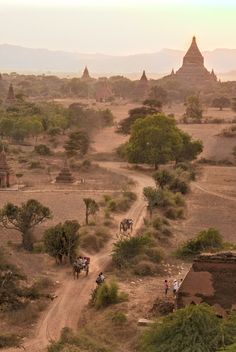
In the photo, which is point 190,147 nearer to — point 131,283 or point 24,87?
point 131,283

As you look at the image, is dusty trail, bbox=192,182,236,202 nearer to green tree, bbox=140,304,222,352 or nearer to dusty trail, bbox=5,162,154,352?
dusty trail, bbox=5,162,154,352

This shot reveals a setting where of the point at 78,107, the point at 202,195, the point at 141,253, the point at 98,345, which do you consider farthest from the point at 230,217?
the point at 78,107

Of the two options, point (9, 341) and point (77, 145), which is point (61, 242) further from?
point (77, 145)

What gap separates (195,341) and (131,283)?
752cm

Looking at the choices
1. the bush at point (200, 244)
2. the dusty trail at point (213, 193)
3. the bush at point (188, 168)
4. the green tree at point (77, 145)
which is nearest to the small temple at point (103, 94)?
the green tree at point (77, 145)

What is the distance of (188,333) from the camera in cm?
1420

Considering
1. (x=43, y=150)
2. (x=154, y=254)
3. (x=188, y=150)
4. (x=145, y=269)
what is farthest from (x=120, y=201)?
(x=43, y=150)

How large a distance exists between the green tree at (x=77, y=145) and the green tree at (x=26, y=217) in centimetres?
2338

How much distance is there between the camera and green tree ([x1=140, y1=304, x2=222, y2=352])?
14.1 metres

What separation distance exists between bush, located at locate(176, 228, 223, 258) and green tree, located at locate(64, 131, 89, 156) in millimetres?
26307

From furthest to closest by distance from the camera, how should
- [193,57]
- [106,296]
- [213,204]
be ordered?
[193,57], [213,204], [106,296]

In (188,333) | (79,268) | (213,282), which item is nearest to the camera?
(188,333)

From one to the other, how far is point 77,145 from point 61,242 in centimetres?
2783

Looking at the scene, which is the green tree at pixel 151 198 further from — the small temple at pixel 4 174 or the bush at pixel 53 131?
the bush at pixel 53 131
